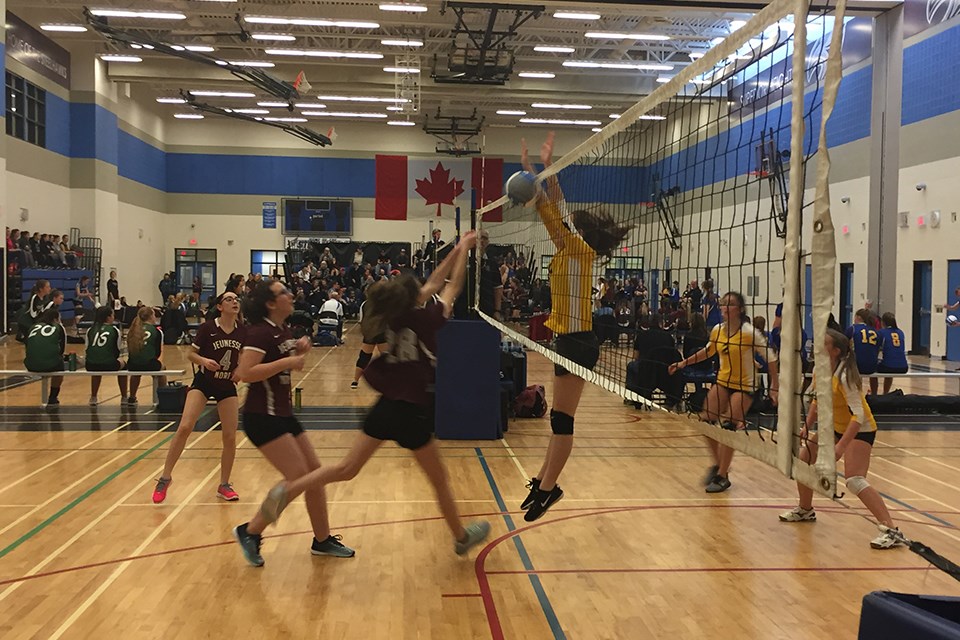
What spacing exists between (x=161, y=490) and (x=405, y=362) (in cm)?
324

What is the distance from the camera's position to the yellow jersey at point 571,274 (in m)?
5.32

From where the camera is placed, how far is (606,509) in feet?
22.1

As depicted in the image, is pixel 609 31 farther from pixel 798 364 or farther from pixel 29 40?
pixel 798 364

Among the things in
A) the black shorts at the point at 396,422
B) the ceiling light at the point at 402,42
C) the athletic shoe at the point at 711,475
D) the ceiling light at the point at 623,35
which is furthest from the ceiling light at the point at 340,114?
the black shorts at the point at 396,422

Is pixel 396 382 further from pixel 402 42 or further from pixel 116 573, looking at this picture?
pixel 402 42

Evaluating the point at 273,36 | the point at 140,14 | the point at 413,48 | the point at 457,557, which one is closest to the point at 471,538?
the point at 457,557

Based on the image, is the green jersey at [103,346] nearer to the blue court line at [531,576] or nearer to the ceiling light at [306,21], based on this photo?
the blue court line at [531,576]

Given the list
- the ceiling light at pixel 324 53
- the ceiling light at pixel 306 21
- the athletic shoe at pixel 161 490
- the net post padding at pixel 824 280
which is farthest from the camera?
the ceiling light at pixel 324 53

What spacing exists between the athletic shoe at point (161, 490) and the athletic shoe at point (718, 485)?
4.74 meters

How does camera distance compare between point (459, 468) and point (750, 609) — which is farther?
point (459, 468)

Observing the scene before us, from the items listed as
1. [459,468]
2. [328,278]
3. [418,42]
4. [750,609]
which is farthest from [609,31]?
[750,609]

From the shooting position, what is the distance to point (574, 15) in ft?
65.1

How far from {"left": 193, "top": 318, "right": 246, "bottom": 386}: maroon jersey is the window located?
19.8 metres

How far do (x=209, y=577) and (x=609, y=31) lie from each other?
762 inches
